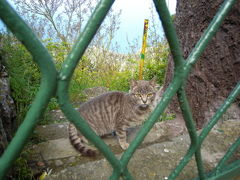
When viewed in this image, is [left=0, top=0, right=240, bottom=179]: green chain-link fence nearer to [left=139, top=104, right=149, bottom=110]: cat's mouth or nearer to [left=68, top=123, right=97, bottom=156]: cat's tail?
[left=68, top=123, right=97, bottom=156]: cat's tail

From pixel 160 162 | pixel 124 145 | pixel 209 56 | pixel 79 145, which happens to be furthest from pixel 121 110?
A: pixel 160 162

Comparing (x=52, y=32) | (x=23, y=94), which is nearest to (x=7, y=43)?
(x=23, y=94)

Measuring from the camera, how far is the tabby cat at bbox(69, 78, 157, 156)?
7.59 ft

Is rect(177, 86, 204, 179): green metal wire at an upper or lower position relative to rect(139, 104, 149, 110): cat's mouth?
upper

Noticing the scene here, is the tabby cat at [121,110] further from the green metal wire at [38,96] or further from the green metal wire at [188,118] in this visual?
the green metal wire at [38,96]

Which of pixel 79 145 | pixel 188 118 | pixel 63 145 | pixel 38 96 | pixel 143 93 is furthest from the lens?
pixel 143 93

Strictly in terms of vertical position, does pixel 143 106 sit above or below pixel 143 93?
below

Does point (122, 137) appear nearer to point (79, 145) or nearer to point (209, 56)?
point (79, 145)

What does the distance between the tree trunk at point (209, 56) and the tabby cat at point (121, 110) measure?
51 centimetres

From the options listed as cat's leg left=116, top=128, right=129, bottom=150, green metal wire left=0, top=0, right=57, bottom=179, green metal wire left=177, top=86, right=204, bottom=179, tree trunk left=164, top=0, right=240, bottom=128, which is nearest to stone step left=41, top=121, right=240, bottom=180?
→ green metal wire left=177, top=86, right=204, bottom=179

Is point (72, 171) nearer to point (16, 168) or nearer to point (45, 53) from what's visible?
point (16, 168)

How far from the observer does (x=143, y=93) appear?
2.32m

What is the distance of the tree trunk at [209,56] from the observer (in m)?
1.93

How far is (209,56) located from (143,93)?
2.59ft
